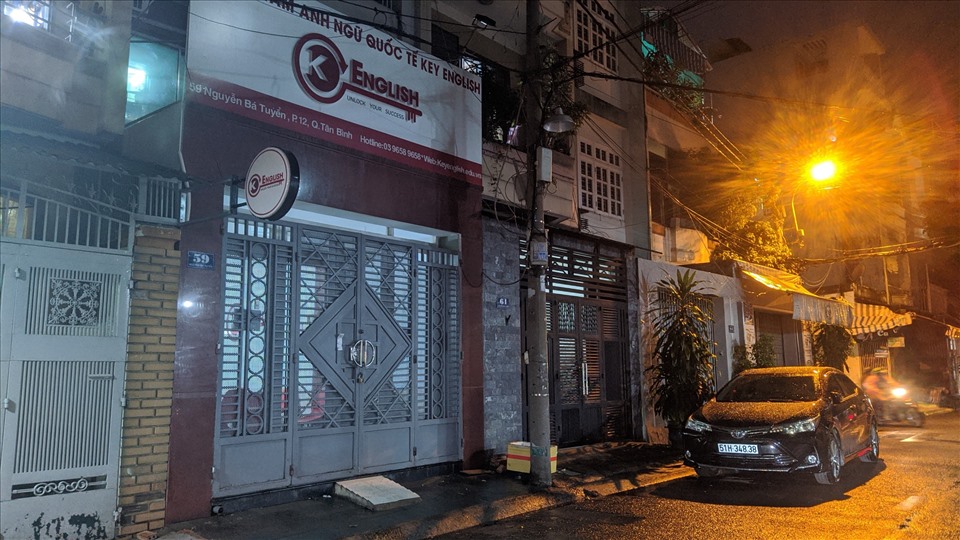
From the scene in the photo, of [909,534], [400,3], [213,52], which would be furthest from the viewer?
[400,3]

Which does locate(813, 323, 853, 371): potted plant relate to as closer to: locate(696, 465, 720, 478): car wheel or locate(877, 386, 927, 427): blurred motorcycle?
locate(877, 386, 927, 427): blurred motorcycle

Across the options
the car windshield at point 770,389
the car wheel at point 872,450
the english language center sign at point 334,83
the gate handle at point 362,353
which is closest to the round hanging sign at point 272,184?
the english language center sign at point 334,83

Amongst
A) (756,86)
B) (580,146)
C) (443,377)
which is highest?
(756,86)

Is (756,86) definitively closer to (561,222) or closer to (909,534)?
(561,222)

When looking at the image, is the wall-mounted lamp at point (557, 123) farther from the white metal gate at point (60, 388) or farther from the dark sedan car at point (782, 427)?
the white metal gate at point (60, 388)

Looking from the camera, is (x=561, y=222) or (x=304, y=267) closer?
(x=304, y=267)

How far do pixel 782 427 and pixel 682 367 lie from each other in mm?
3896

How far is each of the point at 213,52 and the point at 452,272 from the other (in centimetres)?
449

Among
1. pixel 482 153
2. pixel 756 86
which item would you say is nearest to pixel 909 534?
pixel 482 153

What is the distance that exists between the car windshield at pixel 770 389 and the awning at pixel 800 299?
6.63m

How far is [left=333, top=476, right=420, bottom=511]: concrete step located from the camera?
23.6 ft

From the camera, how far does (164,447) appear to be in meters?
6.37

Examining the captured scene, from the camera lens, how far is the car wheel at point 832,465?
8.32 meters

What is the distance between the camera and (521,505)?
7695 millimetres
